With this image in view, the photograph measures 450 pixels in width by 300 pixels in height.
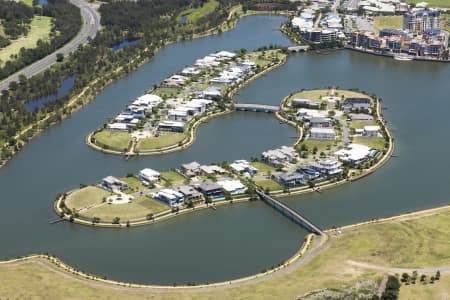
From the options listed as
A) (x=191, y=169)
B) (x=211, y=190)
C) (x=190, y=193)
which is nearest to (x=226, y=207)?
(x=211, y=190)

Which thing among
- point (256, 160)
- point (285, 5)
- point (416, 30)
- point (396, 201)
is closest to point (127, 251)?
point (256, 160)

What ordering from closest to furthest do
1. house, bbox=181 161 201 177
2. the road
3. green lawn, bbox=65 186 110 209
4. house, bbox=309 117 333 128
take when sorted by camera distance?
green lawn, bbox=65 186 110 209 → house, bbox=181 161 201 177 → house, bbox=309 117 333 128 → the road

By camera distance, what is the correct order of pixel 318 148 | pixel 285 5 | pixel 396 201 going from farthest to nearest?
pixel 285 5, pixel 318 148, pixel 396 201

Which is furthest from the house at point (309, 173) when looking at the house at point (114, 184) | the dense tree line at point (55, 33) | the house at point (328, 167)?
the dense tree line at point (55, 33)

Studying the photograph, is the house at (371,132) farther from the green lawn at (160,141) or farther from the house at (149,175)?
the house at (149,175)

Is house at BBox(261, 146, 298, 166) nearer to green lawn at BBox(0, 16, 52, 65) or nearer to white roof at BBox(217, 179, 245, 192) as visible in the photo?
white roof at BBox(217, 179, 245, 192)

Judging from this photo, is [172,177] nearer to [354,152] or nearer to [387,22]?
[354,152]

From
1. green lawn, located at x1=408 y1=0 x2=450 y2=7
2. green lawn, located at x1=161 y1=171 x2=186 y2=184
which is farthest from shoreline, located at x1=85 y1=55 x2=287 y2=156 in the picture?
green lawn, located at x1=408 y1=0 x2=450 y2=7

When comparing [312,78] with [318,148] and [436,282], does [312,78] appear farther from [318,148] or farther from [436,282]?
[436,282]
